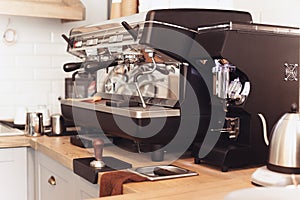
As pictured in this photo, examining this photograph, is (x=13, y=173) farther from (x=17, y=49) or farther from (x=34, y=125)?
(x=17, y=49)

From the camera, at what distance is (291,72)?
1.47 metres

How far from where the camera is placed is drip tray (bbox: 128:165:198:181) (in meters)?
1.30

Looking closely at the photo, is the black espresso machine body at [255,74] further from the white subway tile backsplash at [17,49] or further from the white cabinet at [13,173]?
the white subway tile backsplash at [17,49]

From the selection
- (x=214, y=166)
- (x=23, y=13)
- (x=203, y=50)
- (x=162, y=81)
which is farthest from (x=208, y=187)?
(x=23, y=13)

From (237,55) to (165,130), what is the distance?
33 cm

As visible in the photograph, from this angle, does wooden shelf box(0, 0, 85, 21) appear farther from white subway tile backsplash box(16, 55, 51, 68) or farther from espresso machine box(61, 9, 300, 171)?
espresso machine box(61, 9, 300, 171)

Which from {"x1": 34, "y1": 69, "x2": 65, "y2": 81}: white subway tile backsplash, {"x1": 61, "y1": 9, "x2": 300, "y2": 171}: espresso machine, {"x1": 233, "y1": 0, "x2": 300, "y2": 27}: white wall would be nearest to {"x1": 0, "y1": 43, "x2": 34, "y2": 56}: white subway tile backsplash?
{"x1": 34, "y1": 69, "x2": 65, "y2": 81}: white subway tile backsplash

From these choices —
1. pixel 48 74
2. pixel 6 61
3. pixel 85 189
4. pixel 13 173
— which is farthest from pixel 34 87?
pixel 85 189

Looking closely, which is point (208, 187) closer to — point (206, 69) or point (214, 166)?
point (214, 166)

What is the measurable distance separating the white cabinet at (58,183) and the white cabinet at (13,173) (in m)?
0.08

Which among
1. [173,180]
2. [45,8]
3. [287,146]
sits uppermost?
[45,8]

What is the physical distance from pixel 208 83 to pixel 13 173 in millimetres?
1046

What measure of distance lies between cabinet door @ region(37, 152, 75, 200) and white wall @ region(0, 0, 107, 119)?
772 mm

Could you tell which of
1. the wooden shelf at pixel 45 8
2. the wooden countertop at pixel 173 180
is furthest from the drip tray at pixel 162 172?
the wooden shelf at pixel 45 8
